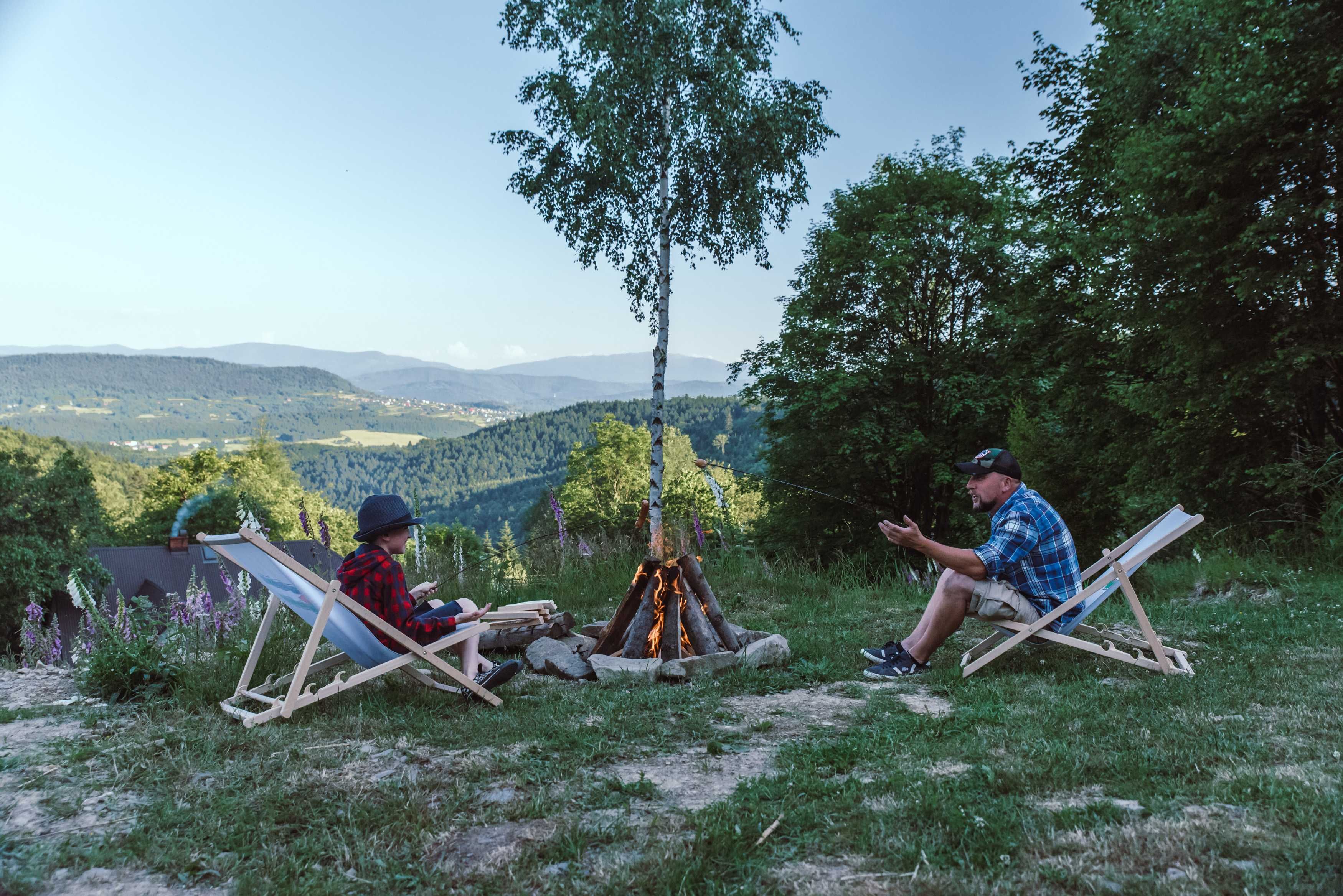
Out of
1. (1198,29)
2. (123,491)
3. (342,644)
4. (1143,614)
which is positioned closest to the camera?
(342,644)

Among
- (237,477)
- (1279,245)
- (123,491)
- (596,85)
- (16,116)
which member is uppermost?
(596,85)

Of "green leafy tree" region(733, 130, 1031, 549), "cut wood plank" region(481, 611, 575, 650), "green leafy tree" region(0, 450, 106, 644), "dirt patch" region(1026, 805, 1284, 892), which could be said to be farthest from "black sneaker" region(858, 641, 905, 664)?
"green leafy tree" region(0, 450, 106, 644)

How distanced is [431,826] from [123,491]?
92677mm

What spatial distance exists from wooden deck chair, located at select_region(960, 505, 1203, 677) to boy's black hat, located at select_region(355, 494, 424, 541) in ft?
11.2

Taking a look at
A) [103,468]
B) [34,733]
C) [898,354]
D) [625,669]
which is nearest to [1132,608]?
[625,669]

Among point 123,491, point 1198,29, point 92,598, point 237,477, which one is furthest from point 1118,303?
point 123,491

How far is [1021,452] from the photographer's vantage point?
17.8 meters

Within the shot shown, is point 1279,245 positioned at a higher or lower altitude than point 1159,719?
higher

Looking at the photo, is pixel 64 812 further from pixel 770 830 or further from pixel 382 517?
pixel 770 830

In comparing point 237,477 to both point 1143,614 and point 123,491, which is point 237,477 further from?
point 1143,614

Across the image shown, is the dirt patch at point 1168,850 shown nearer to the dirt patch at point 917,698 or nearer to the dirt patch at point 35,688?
the dirt patch at point 917,698

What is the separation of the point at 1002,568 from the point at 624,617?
2.59m

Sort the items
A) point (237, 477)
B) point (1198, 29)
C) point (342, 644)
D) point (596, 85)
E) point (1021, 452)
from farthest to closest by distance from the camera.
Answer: point (237, 477) < point (1021, 452) < point (1198, 29) < point (596, 85) < point (342, 644)

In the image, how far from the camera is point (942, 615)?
5086 millimetres
